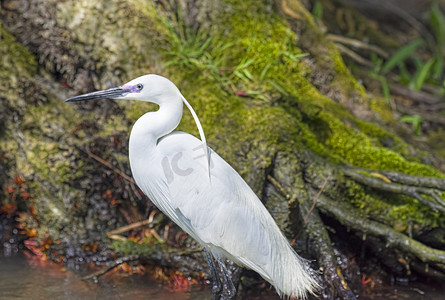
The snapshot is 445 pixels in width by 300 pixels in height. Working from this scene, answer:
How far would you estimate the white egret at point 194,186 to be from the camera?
3.08 meters

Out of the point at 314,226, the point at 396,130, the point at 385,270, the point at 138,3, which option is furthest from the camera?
the point at 396,130

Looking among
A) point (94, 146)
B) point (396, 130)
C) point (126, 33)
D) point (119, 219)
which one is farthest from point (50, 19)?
point (396, 130)

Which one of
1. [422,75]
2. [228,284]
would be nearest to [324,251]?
[228,284]

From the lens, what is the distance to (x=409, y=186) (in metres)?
3.83

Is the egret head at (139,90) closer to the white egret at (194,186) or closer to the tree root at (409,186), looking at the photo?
the white egret at (194,186)

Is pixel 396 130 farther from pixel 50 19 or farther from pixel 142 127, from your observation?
pixel 50 19

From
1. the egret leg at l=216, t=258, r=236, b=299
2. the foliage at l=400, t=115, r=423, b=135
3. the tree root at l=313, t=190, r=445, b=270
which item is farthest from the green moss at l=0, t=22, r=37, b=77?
the foliage at l=400, t=115, r=423, b=135

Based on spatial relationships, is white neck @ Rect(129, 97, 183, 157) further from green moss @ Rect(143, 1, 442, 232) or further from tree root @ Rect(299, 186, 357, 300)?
tree root @ Rect(299, 186, 357, 300)

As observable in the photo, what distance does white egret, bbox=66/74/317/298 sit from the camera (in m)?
3.08

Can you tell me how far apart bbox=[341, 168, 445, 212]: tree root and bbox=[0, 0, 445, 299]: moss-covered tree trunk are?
0.02 meters

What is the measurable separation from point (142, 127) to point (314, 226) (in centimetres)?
150

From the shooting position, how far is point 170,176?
3107 millimetres

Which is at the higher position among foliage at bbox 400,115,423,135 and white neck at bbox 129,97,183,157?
white neck at bbox 129,97,183,157

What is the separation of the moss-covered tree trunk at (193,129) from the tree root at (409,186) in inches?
0.7
